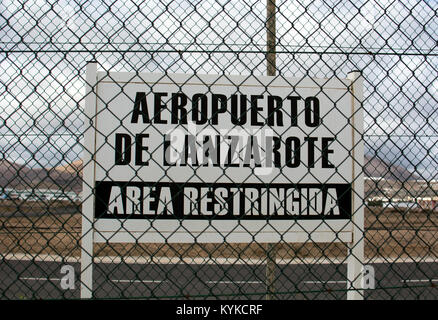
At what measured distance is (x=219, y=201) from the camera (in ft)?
8.13

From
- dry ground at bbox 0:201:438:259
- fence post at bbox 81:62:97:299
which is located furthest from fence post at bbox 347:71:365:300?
fence post at bbox 81:62:97:299

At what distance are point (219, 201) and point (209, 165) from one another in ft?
0.84

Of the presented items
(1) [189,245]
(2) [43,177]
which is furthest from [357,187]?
(1) [189,245]

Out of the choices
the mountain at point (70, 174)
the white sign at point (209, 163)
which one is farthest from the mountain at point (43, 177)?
the white sign at point (209, 163)

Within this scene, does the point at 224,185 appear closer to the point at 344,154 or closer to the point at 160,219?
the point at 160,219

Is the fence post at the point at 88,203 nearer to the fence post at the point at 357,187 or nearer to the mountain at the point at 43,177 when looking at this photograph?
the mountain at the point at 43,177

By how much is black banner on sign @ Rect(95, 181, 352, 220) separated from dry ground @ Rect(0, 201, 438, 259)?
0.74 ft

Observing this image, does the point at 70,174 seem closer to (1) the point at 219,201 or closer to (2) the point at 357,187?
(1) the point at 219,201

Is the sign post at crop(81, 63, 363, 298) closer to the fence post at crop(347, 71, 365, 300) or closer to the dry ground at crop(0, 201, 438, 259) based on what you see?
the fence post at crop(347, 71, 365, 300)

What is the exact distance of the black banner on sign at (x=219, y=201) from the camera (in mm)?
2414

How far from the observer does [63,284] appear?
9.96 ft
